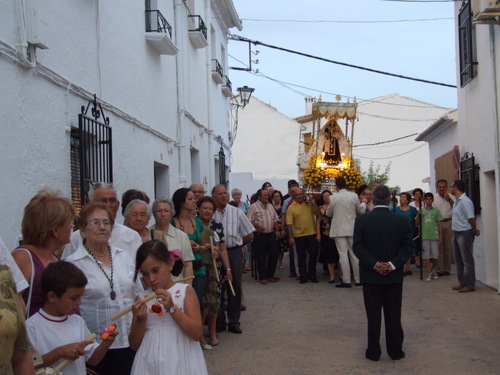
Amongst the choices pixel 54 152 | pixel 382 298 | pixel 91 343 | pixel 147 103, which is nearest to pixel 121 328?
Result: pixel 91 343

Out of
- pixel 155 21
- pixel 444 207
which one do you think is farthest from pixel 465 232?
pixel 155 21

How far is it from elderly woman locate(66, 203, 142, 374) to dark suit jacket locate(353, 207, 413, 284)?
316cm

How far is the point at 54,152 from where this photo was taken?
661 centimetres

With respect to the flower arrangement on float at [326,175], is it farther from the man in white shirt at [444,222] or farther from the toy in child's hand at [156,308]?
the toy in child's hand at [156,308]

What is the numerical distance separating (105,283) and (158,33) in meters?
6.89

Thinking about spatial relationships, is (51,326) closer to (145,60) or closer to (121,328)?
(121,328)

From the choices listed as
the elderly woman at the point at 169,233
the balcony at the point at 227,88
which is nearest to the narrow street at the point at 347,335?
the elderly woman at the point at 169,233

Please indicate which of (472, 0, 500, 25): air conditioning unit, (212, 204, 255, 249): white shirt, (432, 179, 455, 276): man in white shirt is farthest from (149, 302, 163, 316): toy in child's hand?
(432, 179, 455, 276): man in white shirt

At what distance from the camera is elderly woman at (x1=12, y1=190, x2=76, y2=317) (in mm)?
3584

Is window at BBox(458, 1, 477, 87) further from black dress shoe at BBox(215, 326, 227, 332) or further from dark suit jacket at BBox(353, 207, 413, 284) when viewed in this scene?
black dress shoe at BBox(215, 326, 227, 332)

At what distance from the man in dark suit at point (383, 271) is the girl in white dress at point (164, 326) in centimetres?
325

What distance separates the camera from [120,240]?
4.77m

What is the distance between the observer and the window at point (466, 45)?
11.8m

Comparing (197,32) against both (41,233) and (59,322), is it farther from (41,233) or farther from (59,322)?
(59,322)
